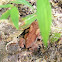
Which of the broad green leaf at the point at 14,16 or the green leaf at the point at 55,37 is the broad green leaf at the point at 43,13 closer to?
the broad green leaf at the point at 14,16

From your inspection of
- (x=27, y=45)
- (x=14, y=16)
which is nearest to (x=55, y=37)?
(x=27, y=45)

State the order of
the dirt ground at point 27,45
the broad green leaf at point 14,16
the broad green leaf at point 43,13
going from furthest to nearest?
the dirt ground at point 27,45 → the broad green leaf at point 14,16 → the broad green leaf at point 43,13

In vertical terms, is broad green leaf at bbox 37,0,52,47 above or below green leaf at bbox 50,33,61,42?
above

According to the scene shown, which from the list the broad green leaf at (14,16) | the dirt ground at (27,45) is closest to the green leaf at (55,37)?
the dirt ground at (27,45)

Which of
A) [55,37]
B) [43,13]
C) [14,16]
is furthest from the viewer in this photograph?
[55,37]

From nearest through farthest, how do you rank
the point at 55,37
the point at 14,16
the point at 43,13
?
the point at 43,13 → the point at 14,16 → the point at 55,37

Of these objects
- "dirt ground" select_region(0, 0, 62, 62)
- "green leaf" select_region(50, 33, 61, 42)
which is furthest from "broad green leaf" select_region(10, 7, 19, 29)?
"green leaf" select_region(50, 33, 61, 42)

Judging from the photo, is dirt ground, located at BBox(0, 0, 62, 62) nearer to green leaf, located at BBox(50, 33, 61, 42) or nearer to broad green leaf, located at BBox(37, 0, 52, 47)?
green leaf, located at BBox(50, 33, 61, 42)

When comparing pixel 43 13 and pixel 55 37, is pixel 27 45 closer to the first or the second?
pixel 55 37

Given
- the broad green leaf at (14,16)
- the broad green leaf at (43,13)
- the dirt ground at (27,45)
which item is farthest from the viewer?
the dirt ground at (27,45)

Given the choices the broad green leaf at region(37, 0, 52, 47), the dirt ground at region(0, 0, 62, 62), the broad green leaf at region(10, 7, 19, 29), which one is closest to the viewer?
the broad green leaf at region(37, 0, 52, 47)

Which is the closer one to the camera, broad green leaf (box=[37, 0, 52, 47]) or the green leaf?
broad green leaf (box=[37, 0, 52, 47])

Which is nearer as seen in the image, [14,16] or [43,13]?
[43,13]
